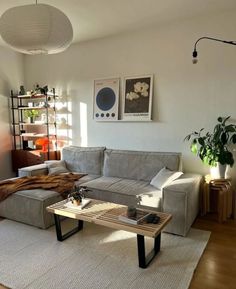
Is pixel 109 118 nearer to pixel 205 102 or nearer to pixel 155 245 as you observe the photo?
pixel 205 102

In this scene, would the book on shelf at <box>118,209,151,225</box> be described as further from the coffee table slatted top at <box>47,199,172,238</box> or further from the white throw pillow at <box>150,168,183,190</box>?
the white throw pillow at <box>150,168,183,190</box>

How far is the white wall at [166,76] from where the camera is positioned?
328 cm

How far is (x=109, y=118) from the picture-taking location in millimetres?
4129

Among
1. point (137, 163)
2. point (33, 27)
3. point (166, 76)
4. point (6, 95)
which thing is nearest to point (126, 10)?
point (166, 76)

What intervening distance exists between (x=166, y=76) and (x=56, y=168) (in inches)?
88.6

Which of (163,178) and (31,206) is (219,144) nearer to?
(163,178)

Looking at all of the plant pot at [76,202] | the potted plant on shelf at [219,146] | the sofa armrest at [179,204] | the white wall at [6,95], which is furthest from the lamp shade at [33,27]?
the white wall at [6,95]

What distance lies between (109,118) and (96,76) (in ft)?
2.58

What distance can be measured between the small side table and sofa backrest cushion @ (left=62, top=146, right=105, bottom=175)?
1.63 metres

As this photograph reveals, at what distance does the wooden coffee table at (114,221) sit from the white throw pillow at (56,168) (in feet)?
4.14

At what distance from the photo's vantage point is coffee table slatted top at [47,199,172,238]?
2.05 metres

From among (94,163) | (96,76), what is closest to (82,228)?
(94,163)

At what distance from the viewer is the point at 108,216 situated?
2318 millimetres

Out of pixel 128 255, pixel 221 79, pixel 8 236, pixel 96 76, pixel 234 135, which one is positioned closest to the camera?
pixel 128 255
